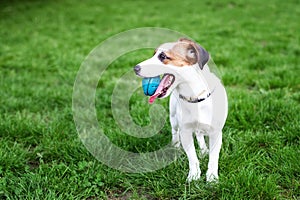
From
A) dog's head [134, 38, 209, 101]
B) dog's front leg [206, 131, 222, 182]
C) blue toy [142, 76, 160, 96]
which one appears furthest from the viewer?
dog's front leg [206, 131, 222, 182]

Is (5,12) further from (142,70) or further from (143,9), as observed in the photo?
(142,70)

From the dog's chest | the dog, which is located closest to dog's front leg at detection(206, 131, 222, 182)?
the dog

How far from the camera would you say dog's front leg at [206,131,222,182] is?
7.63 feet

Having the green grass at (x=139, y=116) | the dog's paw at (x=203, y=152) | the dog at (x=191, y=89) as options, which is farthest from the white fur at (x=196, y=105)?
the dog's paw at (x=203, y=152)

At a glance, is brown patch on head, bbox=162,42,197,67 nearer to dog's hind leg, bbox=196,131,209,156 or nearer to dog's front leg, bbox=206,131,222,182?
dog's front leg, bbox=206,131,222,182

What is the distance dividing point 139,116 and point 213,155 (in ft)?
4.00

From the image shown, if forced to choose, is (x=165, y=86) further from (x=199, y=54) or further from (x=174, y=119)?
(x=174, y=119)

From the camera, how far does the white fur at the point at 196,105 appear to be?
207 centimetres

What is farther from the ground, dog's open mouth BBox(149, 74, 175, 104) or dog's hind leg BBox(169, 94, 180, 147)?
dog's open mouth BBox(149, 74, 175, 104)

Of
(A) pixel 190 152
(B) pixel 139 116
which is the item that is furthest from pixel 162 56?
(B) pixel 139 116

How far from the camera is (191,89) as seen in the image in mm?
2158

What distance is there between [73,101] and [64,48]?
2.58 meters

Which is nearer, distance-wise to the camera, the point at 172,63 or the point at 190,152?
the point at 172,63

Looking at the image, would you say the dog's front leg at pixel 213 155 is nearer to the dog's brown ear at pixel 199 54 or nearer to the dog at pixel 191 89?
the dog at pixel 191 89
